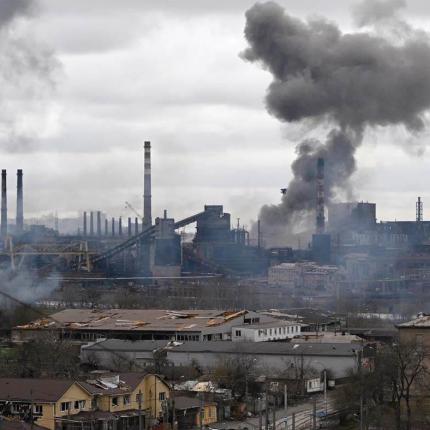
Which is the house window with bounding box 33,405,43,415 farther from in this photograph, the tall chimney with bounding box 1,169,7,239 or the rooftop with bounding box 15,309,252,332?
the tall chimney with bounding box 1,169,7,239

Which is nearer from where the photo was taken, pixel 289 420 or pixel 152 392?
pixel 289 420

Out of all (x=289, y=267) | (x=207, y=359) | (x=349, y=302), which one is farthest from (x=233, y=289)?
(x=207, y=359)

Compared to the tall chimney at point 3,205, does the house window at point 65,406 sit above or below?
below

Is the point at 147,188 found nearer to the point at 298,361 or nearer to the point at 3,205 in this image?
the point at 3,205

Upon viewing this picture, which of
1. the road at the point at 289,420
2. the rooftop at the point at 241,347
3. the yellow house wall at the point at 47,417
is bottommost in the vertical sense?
the road at the point at 289,420

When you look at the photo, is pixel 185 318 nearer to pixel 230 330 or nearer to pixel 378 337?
pixel 230 330

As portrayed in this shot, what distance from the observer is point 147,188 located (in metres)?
67.8

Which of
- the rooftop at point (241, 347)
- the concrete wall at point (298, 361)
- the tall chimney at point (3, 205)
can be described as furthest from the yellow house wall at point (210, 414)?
the tall chimney at point (3, 205)

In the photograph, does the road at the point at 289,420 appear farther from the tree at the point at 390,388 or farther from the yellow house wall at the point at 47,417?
the yellow house wall at the point at 47,417

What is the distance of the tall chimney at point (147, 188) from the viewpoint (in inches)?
2608

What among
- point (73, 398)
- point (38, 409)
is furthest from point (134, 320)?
point (38, 409)

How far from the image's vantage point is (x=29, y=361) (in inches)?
969

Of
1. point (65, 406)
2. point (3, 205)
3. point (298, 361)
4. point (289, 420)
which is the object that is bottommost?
point (289, 420)

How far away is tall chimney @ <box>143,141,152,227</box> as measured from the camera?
66250mm
